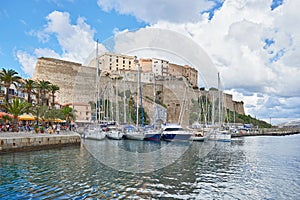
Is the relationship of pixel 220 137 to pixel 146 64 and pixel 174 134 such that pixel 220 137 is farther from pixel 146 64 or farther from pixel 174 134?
pixel 146 64

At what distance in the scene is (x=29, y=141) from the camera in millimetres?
21016

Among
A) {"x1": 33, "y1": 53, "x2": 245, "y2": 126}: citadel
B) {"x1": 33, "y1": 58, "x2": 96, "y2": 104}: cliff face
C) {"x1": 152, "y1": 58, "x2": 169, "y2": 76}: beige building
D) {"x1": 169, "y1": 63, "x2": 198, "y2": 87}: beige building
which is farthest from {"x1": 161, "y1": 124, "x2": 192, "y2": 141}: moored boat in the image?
{"x1": 169, "y1": 63, "x2": 198, "y2": 87}: beige building

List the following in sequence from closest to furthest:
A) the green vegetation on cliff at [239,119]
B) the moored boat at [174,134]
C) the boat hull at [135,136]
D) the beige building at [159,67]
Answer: the moored boat at [174,134] → the boat hull at [135,136] → the green vegetation on cliff at [239,119] → the beige building at [159,67]

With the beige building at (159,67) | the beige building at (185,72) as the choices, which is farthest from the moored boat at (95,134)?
the beige building at (185,72)

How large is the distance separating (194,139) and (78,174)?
78.4ft

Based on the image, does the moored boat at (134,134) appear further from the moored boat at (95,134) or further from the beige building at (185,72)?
the beige building at (185,72)

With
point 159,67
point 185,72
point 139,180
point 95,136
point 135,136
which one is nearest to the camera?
point 139,180

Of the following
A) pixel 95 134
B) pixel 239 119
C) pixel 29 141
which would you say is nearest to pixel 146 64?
pixel 239 119

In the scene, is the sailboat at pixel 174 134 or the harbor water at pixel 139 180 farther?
the sailboat at pixel 174 134

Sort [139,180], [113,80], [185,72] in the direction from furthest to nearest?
1. [185,72]
2. [113,80]
3. [139,180]

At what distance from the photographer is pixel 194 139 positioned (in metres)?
35.1

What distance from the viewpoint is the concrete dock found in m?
18.9

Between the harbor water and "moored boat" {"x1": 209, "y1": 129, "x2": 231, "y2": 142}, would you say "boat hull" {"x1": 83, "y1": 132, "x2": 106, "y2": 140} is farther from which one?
the harbor water

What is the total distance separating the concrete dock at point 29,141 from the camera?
18875 millimetres
